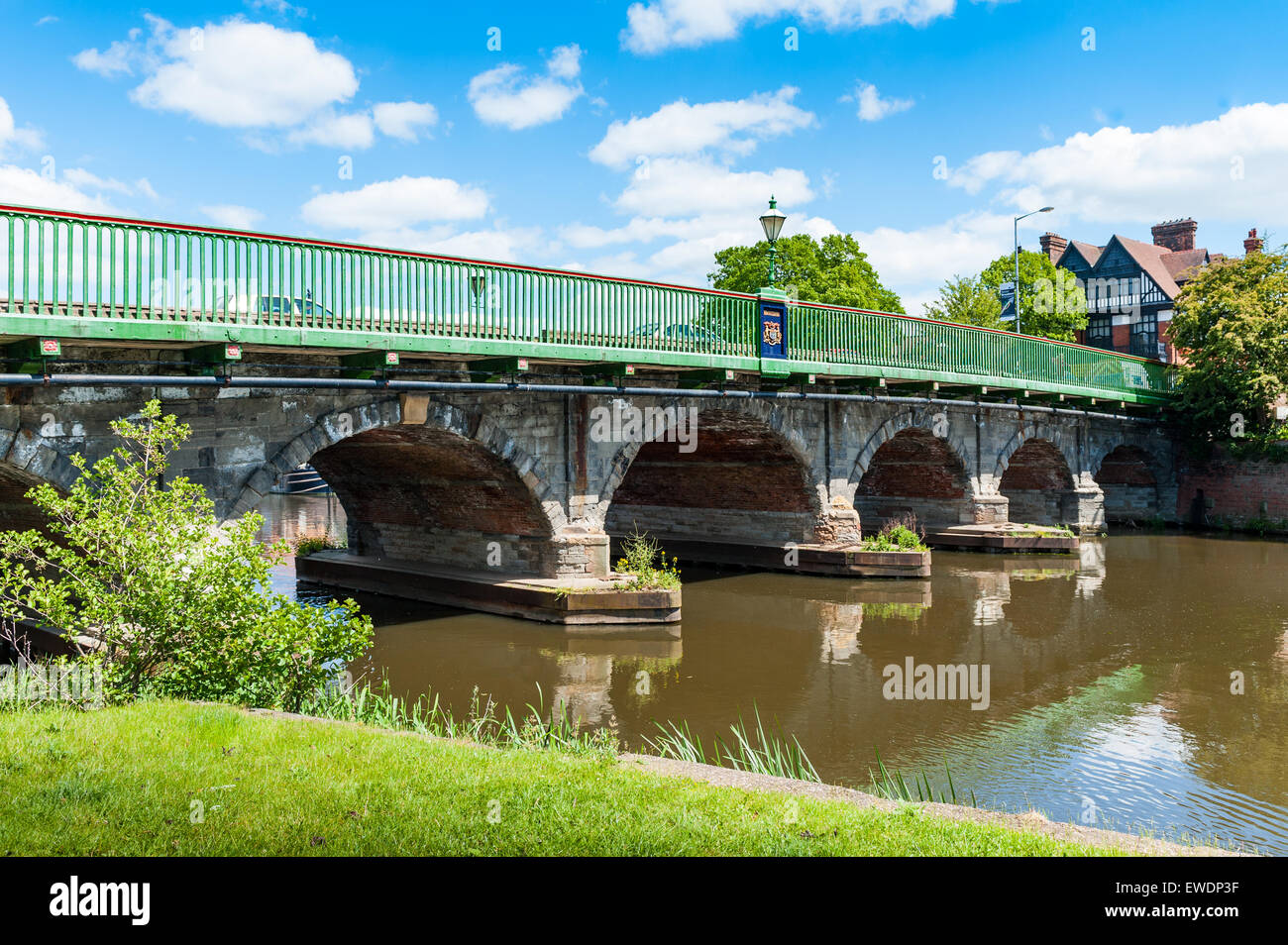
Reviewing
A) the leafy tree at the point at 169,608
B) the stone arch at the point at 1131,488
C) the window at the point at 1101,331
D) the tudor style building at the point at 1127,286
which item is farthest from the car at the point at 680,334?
the window at the point at 1101,331

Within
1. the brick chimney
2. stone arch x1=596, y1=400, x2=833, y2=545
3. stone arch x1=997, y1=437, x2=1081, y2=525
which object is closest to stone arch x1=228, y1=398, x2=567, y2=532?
stone arch x1=596, y1=400, x2=833, y2=545

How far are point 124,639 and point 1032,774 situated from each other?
27.9ft

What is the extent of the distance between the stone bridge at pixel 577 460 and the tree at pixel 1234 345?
12.4 ft

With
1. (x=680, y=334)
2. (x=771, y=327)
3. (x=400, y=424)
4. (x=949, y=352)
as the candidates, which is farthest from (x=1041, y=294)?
(x=400, y=424)

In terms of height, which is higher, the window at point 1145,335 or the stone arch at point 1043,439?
the window at point 1145,335

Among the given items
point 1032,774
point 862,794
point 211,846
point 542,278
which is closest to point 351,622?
point 211,846

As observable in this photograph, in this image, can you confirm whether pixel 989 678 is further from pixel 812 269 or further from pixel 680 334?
pixel 812 269

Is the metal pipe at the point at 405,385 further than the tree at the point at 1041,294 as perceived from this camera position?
No

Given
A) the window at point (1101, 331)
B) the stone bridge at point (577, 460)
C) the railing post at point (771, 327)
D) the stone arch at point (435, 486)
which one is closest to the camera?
the stone bridge at point (577, 460)

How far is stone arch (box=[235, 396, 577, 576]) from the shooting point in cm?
1462

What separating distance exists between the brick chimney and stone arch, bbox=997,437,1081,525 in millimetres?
37938

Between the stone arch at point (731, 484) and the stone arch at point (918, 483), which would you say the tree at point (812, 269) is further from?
the stone arch at point (731, 484)

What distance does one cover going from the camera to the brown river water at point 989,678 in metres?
9.86

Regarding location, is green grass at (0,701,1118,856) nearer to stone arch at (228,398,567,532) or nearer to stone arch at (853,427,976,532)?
stone arch at (228,398,567,532)
